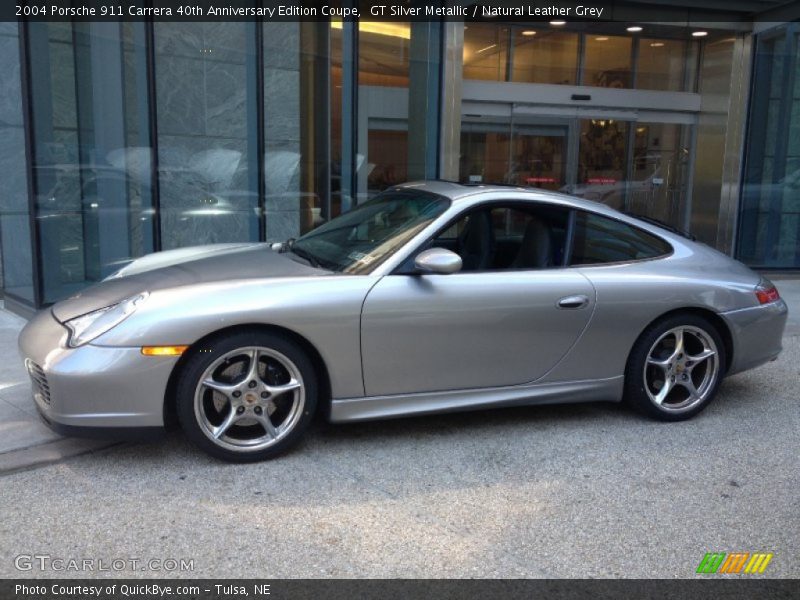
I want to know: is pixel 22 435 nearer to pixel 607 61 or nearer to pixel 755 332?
pixel 755 332

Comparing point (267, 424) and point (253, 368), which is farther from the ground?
point (253, 368)

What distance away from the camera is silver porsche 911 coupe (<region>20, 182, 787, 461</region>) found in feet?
12.8

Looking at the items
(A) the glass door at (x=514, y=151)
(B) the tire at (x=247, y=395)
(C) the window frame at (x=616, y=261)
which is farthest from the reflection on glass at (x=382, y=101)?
(B) the tire at (x=247, y=395)

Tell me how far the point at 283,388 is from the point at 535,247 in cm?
184

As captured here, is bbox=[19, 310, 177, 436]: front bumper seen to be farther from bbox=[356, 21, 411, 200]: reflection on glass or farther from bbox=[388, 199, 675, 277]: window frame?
bbox=[356, 21, 411, 200]: reflection on glass

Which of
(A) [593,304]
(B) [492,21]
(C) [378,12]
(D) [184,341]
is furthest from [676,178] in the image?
(D) [184,341]

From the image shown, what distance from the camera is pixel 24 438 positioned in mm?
4340

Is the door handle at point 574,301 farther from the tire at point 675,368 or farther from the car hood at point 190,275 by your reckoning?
the car hood at point 190,275

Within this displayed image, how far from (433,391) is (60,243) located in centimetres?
511

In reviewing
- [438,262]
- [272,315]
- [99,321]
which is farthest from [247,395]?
[438,262]

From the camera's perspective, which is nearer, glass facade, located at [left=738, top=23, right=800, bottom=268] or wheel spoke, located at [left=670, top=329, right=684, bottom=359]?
wheel spoke, located at [left=670, top=329, right=684, bottom=359]

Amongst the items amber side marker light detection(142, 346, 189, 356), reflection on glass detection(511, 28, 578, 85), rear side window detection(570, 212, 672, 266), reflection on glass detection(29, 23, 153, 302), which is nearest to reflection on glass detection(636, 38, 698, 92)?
reflection on glass detection(511, 28, 578, 85)

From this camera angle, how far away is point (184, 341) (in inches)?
152

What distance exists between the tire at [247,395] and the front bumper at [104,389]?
0.14 meters
